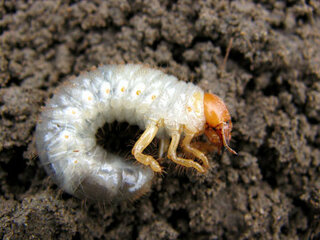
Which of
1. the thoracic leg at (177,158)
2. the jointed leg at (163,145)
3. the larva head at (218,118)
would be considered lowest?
the jointed leg at (163,145)

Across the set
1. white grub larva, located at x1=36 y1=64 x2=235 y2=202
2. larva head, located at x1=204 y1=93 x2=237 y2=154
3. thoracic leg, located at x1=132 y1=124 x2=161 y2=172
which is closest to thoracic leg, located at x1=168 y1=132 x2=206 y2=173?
white grub larva, located at x1=36 y1=64 x2=235 y2=202

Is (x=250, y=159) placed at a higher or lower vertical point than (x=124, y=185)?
higher

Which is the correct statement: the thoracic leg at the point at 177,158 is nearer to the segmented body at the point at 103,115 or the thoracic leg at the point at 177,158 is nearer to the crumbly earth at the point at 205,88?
the segmented body at the point at 103,115

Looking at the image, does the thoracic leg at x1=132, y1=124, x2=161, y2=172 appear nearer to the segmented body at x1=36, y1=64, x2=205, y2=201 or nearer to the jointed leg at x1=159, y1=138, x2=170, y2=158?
the segmented body at x1=36, y1=64, x2=205, y2=201

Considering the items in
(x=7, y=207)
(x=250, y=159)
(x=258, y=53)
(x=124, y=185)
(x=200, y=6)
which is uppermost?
(x=200, y=6)

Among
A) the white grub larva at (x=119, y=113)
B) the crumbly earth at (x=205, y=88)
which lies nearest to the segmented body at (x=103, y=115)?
the white grub larva at (x=119, y=113)

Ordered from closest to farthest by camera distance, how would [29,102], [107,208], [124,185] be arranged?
[124,185] < [107,208] < [29,102]

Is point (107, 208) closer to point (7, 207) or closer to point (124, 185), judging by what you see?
point (124, 185)

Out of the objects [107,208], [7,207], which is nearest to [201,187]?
[107,208]
